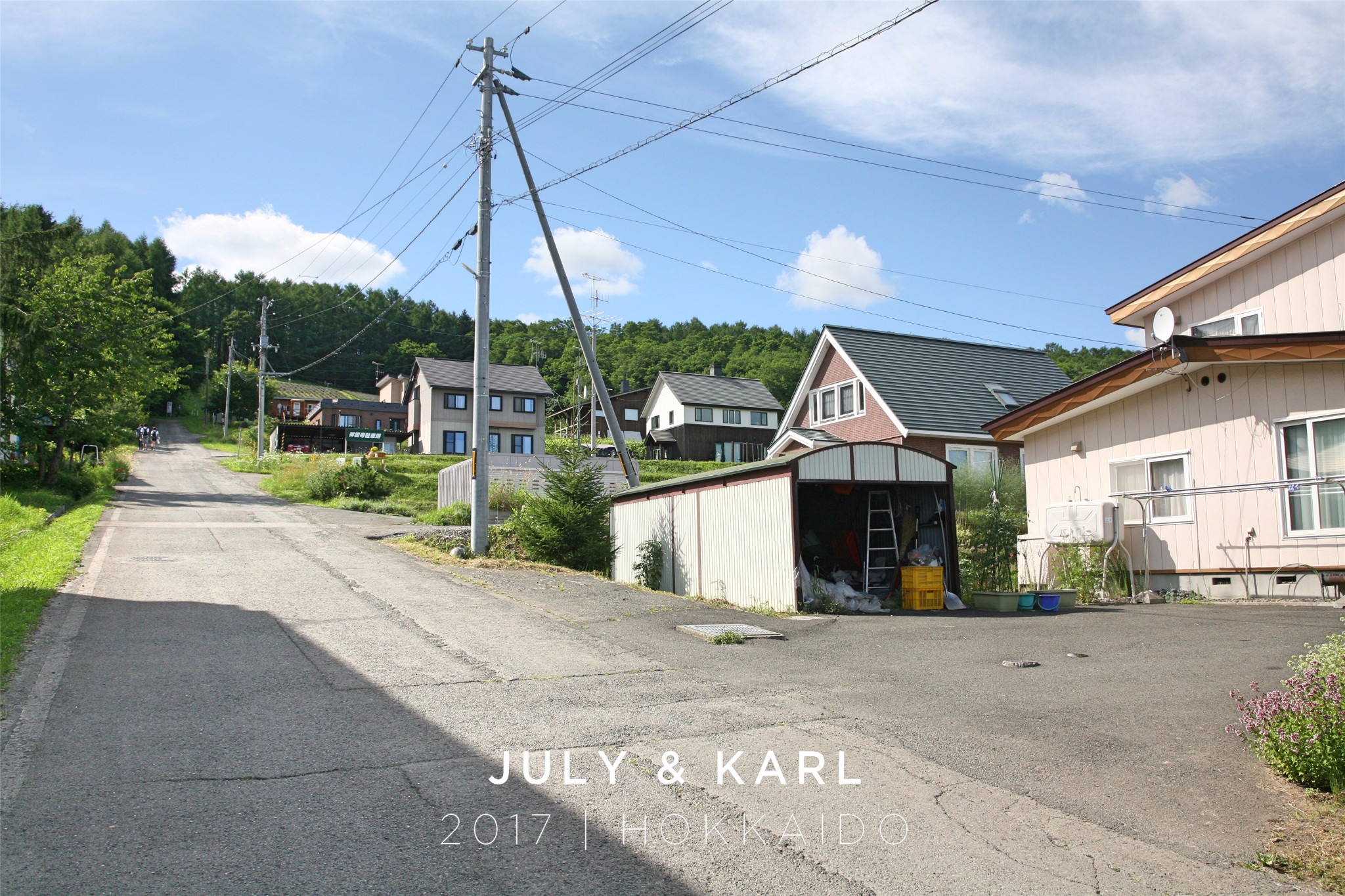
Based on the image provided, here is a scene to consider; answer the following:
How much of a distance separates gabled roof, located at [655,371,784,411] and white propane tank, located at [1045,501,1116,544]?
47499 millimetres

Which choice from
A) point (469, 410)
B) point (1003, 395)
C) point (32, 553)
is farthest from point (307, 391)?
point (32, 553)

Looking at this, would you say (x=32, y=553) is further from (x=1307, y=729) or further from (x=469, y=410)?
(x=469, y=410)

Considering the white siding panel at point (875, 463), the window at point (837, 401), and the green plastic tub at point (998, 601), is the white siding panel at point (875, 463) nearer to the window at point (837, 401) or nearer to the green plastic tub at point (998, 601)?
the green plastic tub at point (998, 601)

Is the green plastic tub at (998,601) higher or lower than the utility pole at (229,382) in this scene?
lower

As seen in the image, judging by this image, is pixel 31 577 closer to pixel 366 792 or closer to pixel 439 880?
pixel 366 792

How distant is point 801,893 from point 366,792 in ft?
8.26

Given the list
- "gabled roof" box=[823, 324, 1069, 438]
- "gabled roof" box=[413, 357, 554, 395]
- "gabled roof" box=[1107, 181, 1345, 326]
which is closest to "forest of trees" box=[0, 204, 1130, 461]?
"gabled roof" box=[413, 357, 554, 395]

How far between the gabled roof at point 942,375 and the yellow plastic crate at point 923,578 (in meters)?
13.7

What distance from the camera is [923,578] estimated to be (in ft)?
44.5

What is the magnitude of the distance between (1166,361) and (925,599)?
16.7 ft

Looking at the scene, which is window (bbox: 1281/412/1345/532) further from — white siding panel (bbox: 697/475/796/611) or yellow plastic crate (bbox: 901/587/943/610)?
white siding panel (bbox: 697/475/796/611)

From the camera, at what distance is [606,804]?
15.7 ft

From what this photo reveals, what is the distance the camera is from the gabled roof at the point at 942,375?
91.1 feet

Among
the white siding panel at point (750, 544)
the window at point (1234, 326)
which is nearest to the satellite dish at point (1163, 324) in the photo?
the window at point (1234, 326)
